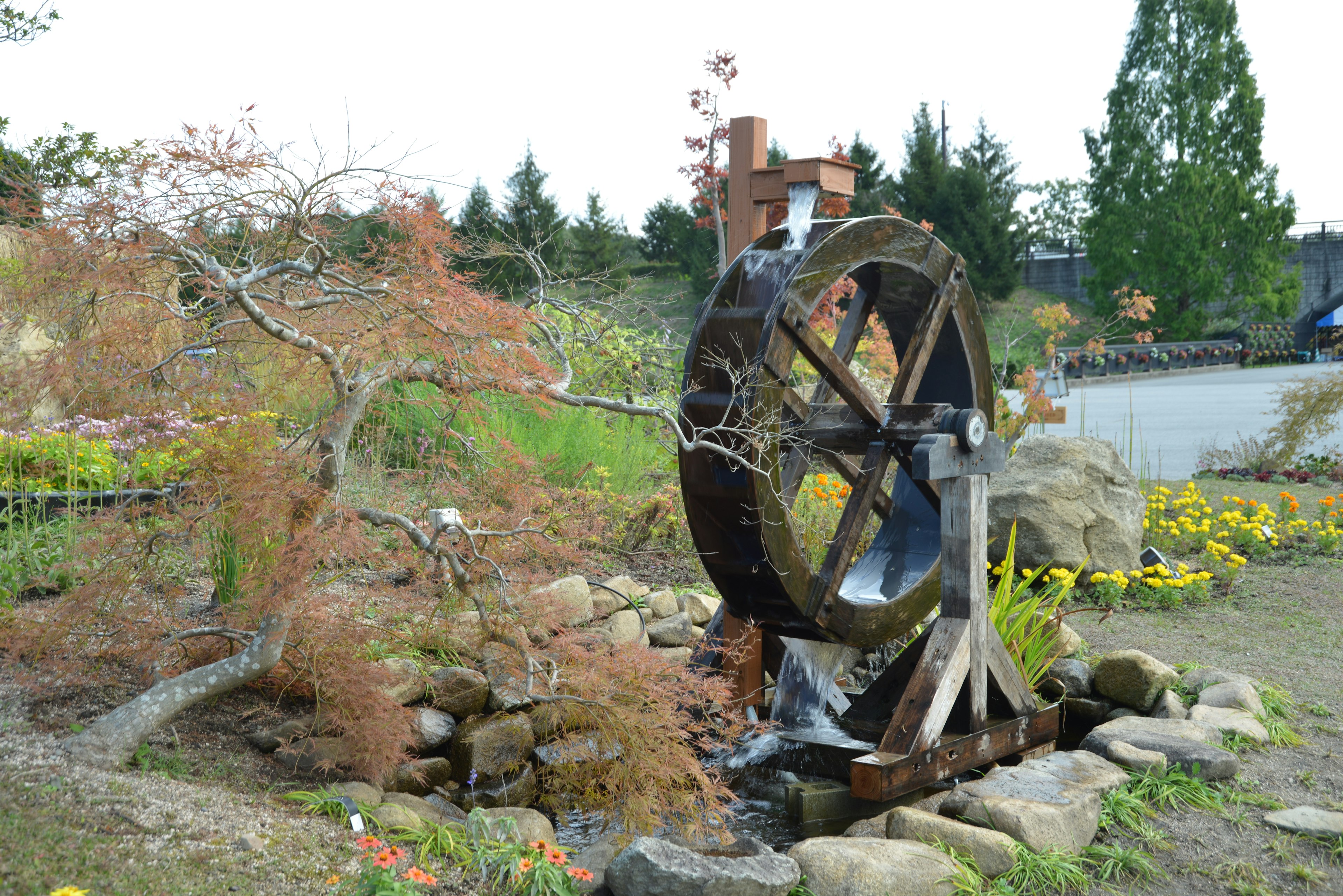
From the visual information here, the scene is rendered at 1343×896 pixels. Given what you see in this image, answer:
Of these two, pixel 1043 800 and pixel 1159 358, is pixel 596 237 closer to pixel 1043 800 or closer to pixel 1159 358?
pixel 1159 358

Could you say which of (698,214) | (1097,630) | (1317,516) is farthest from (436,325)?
(698,214)

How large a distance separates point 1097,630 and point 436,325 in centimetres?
413

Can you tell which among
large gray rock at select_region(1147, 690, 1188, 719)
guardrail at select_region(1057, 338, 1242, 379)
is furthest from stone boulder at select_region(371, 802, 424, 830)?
guardrail at select_region(1057, 338, 1242, 379)

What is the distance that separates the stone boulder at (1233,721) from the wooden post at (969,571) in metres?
0.88

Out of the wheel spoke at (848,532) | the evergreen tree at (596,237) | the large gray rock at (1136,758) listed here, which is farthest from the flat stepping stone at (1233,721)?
the evergreen tree at (596,237)

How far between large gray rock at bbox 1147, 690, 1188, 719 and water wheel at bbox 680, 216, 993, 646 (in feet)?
3.29

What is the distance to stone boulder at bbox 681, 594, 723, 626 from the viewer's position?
5043 millimetres

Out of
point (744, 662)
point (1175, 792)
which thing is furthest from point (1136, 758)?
point (744, 662)

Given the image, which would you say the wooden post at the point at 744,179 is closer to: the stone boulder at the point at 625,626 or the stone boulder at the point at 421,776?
the stone boulder at the point at 625,626

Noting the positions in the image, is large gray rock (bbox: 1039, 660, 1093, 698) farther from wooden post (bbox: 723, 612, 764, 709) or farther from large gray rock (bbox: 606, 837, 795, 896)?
large gray rock (bbox: 606, 837, 795, 896)

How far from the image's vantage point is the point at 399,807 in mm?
2750

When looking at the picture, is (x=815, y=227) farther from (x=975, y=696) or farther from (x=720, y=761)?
(x=720, y=761)

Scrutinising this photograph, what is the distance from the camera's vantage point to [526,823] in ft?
9.73

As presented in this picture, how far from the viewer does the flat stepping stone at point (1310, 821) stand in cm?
292
